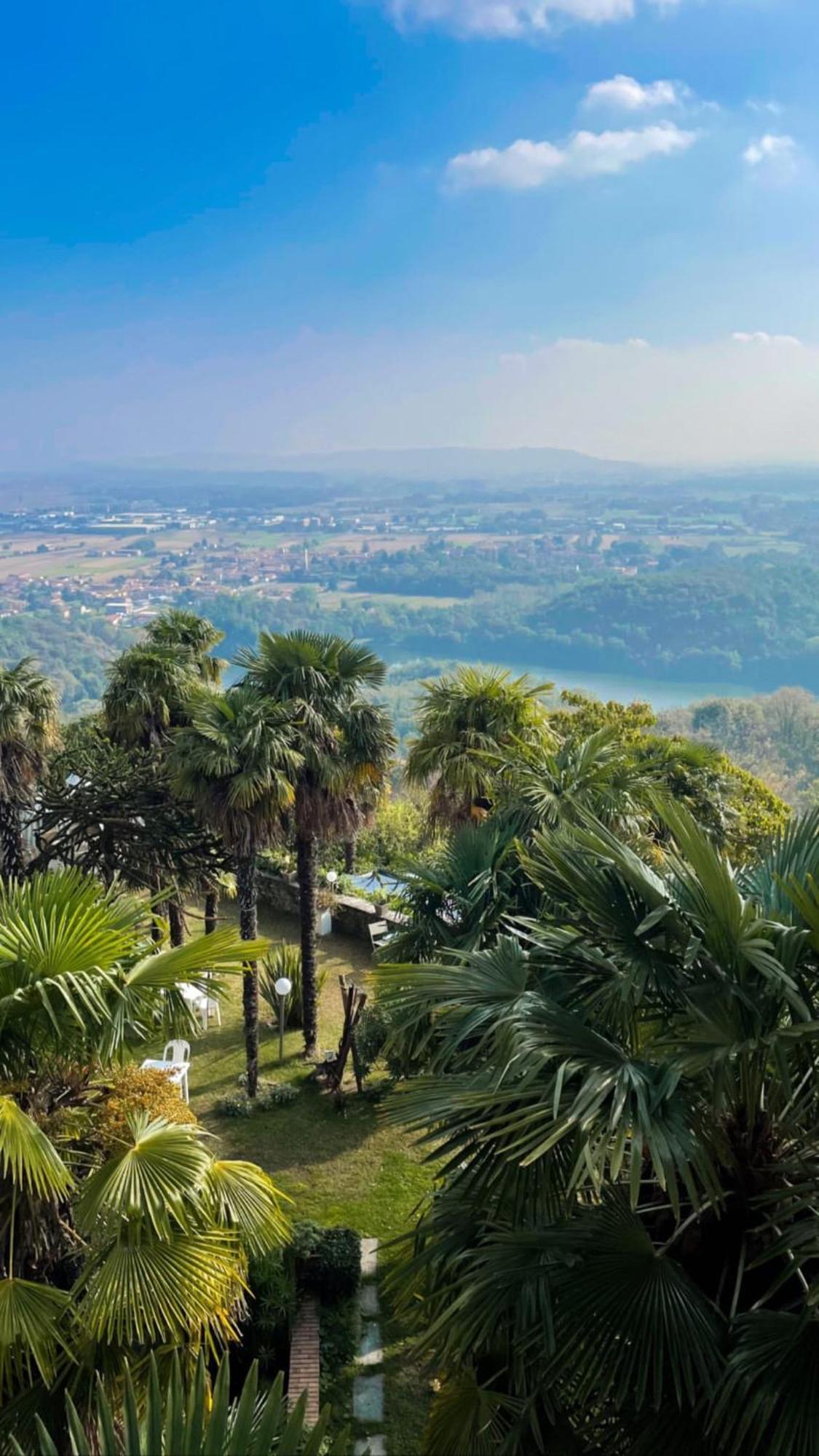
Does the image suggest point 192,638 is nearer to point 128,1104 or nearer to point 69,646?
point 128,1104

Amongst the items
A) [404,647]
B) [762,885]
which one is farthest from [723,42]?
[762,885]

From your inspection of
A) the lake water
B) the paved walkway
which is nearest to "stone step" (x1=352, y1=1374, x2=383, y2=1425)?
the paved walkway

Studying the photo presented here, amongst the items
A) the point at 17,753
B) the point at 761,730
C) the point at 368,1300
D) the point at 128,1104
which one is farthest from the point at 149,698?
the point at 761,730

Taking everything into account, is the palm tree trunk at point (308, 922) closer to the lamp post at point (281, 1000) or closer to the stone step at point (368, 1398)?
the lamp post at point (281, 1000)

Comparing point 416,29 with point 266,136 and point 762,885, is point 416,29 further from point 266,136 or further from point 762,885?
point 762,885

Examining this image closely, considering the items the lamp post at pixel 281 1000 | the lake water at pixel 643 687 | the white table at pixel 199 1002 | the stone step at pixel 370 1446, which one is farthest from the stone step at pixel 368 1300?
the lake water at pixel 643 687

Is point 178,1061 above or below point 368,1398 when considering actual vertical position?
above

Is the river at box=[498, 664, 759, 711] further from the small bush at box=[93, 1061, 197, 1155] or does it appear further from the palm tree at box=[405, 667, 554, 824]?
the small bush at box=[93, 1061, 197, 1155]
